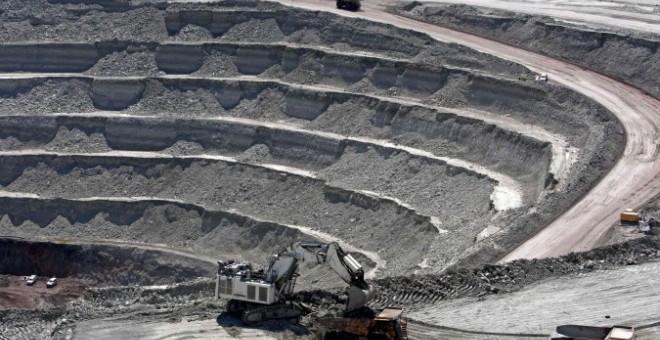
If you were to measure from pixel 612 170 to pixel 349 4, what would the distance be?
27303 mm

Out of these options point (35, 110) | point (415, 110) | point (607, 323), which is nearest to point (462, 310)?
point (607, 323)

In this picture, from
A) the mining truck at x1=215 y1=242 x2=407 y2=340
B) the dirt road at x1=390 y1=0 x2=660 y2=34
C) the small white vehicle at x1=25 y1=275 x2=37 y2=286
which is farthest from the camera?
the dirt road at x1=390 y1=0 x2=660 y2=34

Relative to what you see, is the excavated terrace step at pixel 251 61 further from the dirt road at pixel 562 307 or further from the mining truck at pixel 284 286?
the mining truck at pixel 284 286

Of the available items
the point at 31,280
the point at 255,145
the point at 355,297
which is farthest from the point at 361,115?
the point at 355,297

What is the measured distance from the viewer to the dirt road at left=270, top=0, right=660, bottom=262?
44125mm

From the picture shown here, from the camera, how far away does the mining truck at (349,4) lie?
241 feet

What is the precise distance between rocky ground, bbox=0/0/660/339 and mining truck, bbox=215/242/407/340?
10.1 m

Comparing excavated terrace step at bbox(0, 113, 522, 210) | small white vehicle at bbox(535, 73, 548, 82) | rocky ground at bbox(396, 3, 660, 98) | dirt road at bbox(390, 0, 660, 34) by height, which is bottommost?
excavated terrace step at bbox(0, 113, 522, 210)

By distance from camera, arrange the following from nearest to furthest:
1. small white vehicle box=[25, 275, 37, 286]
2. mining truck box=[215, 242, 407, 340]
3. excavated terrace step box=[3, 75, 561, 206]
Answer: mining truck box=[215, 242, 407, 340]
excavated terrace step box=[3, 75, 561, 206]
small white vehicle box=[25, 275, 37, 286]

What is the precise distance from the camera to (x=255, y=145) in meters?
65.4

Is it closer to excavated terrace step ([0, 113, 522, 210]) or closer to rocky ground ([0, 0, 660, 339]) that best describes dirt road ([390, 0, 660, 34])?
rocky ground ([0, 0, 660, 339])

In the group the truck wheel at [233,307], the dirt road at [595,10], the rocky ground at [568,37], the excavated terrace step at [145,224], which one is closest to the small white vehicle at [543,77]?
the rocky ground at [568,37]

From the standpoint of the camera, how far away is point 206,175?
64500 millimetres

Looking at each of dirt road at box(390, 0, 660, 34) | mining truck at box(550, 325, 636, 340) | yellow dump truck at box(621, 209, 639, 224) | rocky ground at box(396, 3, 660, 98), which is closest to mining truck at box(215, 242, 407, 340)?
mining truck at box(550, 325, 636, 340)
